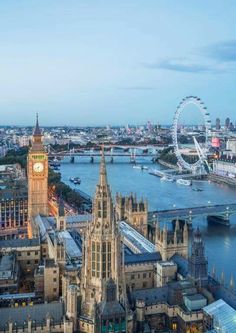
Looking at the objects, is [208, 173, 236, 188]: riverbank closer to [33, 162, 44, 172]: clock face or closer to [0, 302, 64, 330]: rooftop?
[33, 162, 44, 172]: clock face

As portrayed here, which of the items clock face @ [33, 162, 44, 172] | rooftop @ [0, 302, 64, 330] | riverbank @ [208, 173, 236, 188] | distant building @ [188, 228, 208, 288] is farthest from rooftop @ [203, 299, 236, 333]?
riverbank @ [208, 173, 236, 188]

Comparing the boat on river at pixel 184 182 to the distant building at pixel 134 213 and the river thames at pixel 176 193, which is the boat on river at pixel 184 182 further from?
the distant building at pixel 134 213

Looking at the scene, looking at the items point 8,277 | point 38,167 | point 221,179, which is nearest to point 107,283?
point 8,277

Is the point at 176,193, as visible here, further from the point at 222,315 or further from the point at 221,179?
the point at 222,315

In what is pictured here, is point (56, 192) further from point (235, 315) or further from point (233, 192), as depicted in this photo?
point (235, 315)

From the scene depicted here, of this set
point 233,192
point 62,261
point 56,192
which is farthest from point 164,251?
point 233,192

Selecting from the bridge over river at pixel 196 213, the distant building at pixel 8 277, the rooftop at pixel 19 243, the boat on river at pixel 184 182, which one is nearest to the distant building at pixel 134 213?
the rooftop at pixel 19 243
